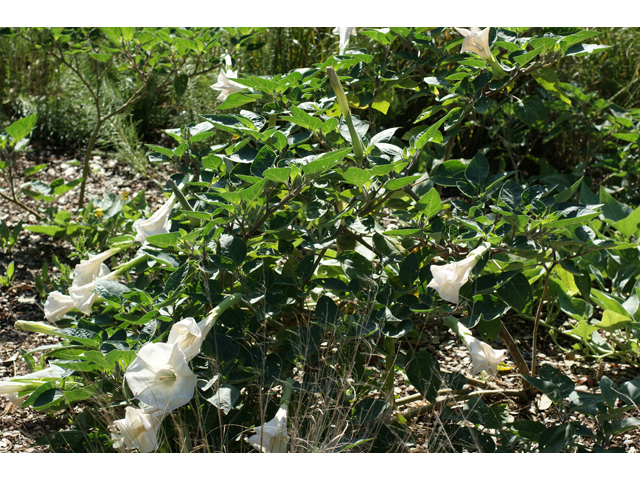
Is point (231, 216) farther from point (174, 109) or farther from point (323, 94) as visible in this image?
point (174, 109)

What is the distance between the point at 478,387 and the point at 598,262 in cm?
72

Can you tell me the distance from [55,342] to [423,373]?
157 cm

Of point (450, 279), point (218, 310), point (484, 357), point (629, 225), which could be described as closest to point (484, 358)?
point (484, 357)

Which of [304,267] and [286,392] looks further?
[304,267]

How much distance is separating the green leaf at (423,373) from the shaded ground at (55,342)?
0.25 feet

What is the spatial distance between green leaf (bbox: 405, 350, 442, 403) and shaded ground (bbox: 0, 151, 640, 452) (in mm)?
75

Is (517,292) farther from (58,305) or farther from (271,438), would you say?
(58,305)

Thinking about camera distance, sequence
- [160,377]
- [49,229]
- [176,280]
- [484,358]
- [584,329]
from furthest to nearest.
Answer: [49,229] < [584,329] < [176,280] < [484,358] < [160,377]

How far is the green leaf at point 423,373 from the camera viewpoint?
1.52 meters

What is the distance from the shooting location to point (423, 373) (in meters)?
1.54

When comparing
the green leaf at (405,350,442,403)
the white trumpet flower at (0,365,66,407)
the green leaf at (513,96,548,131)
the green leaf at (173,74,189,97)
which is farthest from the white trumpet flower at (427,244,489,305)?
the green leaf at (173,74,189,97)

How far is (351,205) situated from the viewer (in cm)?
153

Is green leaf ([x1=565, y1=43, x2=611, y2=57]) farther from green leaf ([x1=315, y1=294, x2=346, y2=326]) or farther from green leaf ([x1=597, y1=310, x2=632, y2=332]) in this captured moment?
green leaf ([x1=315, y1=294, x2=346, y2=326])

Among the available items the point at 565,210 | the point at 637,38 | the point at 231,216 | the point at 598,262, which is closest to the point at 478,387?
the point at 598,262
